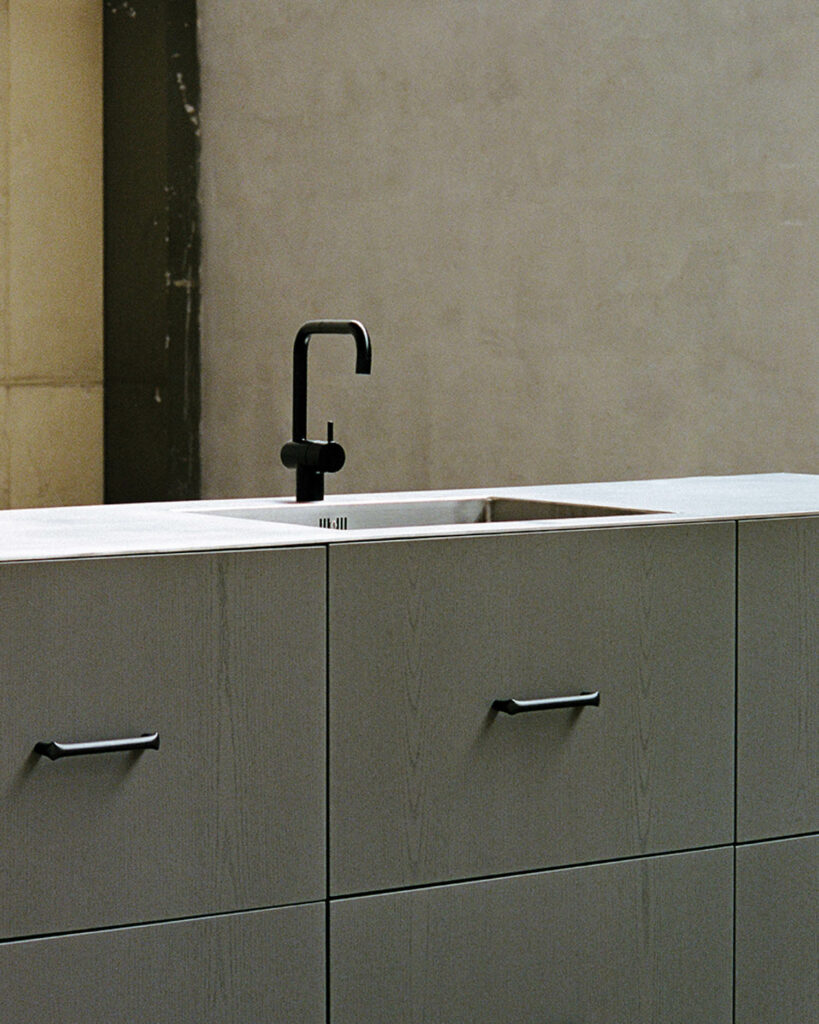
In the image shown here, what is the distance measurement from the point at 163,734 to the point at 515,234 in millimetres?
3135

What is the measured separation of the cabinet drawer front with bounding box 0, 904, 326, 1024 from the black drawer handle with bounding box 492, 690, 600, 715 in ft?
0.89

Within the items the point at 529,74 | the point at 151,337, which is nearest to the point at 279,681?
the point at 529,74

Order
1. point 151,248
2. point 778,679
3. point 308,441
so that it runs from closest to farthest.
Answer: point 778,679 < point 308,441 < point 151,248

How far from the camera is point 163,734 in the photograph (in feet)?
4.85

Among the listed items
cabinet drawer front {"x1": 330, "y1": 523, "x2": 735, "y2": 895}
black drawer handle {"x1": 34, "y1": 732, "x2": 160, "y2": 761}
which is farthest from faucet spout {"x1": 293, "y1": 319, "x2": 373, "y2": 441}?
black drawer handle {"x1": 34, "y1": 732, "x2": 160, "y2": 761}

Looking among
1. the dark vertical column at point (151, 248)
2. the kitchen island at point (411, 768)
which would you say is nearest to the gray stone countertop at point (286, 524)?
the kitchen island at point (411, 768)

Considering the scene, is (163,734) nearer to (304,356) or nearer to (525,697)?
(525,697)

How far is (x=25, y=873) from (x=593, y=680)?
0.62 metres

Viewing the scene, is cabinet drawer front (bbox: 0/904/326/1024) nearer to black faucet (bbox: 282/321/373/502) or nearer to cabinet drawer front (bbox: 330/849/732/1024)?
cabinet drawer front (bbox: 330/849/732/1024)

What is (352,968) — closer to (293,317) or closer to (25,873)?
(25,873)

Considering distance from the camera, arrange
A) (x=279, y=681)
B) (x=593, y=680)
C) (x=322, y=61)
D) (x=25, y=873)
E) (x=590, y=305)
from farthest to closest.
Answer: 1. (x=322, y=61)
2. (x=590, y=305)
3. (x=593, y=680)
4. (x=279, y=681)
5. (x=25, y=873)

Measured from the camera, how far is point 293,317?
5.35 metres

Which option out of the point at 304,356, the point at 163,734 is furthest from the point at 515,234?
the point at 163,734

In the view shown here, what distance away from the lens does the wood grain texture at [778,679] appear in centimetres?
180
